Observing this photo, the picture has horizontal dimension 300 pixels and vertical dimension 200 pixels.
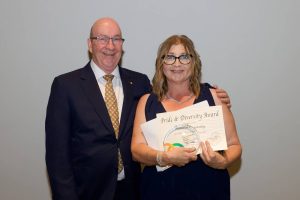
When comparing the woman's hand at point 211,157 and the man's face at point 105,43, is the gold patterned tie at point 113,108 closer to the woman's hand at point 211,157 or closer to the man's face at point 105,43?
the man's face at point 105,43

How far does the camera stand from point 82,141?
223 cm

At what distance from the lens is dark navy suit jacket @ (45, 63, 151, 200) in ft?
7.21

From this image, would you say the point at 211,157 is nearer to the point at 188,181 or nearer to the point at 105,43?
the point at 188,181

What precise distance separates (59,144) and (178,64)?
3.08 ft

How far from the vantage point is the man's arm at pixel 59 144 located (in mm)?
2186

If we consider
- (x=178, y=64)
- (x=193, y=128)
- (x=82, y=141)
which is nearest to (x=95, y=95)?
(x=82, y=141)

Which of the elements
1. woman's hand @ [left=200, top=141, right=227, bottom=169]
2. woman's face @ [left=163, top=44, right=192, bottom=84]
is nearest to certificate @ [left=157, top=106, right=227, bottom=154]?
woman's hand @ [left=200, top=141, right=227, bottom=169]

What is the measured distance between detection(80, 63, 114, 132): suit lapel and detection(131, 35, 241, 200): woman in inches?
7.9

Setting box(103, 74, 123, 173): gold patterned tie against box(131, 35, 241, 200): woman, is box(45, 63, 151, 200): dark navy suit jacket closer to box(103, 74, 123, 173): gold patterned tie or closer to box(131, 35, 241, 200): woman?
box(103, 74, 123, 173): gold patterned tie
